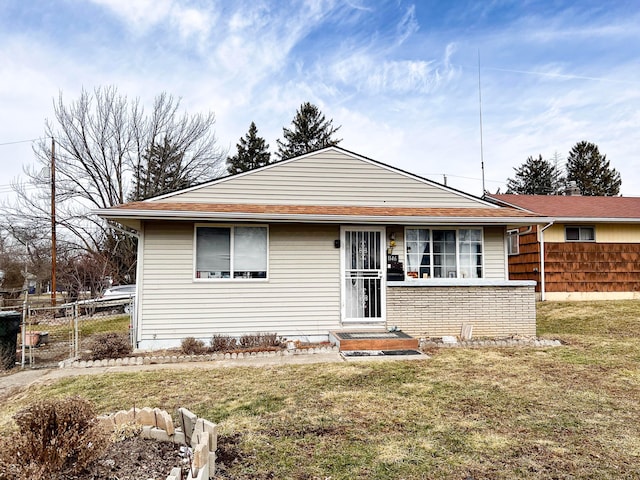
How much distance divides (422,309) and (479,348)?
1387 mm

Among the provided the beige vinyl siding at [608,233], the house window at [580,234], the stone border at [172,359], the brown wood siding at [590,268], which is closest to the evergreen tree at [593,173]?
the beige vinyl siding at [608,233]

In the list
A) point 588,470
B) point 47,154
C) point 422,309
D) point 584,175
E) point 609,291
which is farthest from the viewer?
point 584,175

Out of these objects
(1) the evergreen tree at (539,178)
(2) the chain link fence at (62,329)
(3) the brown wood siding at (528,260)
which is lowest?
(2) the chain link fence at (62,329)

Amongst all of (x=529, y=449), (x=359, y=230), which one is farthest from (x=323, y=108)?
(x=529, y=449)

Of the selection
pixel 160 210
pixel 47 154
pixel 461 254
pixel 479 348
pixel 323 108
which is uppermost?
pixel 323 108

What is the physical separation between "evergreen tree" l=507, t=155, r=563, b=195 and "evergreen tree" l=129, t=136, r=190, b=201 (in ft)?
111

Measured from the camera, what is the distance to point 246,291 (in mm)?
8508

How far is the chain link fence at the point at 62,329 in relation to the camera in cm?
765

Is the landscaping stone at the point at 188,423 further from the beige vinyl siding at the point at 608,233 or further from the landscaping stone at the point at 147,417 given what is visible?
the beige vinyl siding at the point at 608,233

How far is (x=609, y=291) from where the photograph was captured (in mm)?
13656

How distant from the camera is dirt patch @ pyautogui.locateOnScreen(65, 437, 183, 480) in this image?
273cm

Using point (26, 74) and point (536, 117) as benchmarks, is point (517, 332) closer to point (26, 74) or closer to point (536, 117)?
point (536, 117)

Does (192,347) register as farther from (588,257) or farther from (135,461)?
(588,257)

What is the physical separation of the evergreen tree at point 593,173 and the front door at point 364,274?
38712mm
